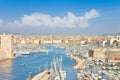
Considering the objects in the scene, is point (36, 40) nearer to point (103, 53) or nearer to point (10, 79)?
point (103, 53)

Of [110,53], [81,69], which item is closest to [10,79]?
[81,69]

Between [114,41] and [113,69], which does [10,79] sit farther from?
[114,41]

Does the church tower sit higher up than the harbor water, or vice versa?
the church tower

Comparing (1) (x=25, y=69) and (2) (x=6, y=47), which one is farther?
(2) (x=6, y=47)

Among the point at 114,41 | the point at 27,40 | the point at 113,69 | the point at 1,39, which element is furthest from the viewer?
the point at 27,40

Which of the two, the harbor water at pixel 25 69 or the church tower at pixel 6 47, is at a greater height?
the church tower at pixel 6 47

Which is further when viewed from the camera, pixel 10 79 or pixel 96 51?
pixel 96 51

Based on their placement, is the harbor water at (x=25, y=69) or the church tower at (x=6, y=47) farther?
the church tower at (x=6, y=47)

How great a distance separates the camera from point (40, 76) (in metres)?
18.3

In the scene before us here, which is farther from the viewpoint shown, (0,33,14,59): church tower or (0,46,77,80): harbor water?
(0,33,14,59): church tower

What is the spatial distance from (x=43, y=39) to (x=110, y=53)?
39411 millimetres

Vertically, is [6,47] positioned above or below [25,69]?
above

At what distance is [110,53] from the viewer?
93.5 feet

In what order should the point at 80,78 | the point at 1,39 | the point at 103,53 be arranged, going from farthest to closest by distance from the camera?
the point at 1,39 → the point at 103,53 → the point at 80,78
